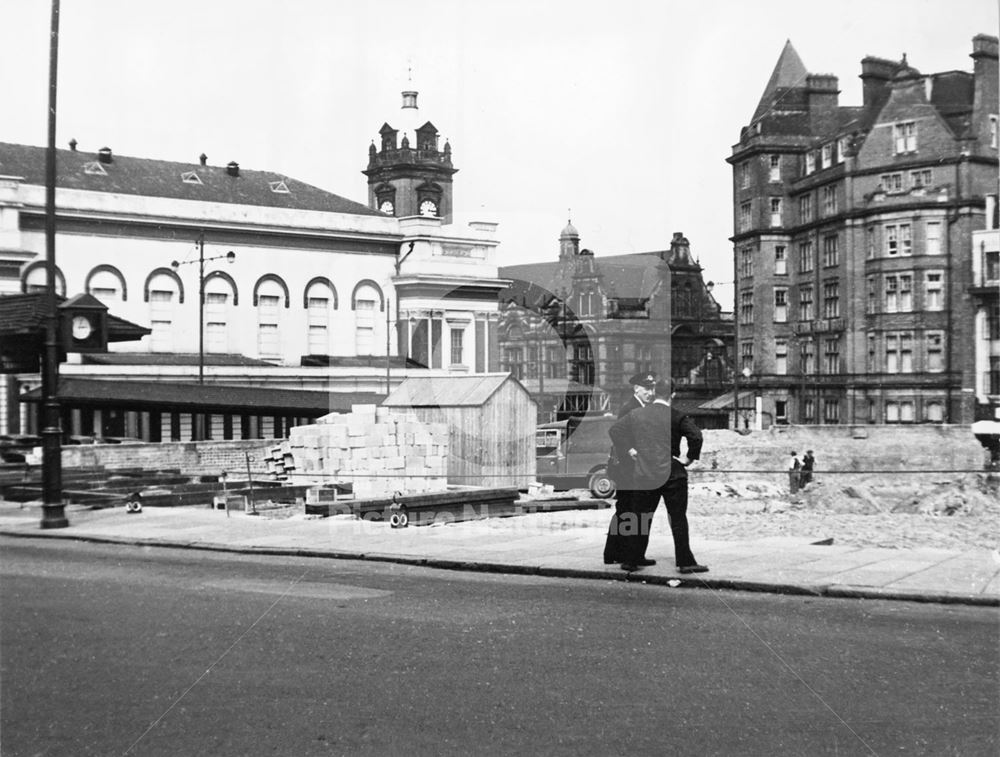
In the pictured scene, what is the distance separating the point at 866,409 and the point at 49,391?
72.5ft

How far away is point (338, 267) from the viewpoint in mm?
24281

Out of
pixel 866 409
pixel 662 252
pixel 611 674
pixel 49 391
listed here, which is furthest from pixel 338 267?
pixel 611 674

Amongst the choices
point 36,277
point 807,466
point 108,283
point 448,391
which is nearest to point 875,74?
point 448,391

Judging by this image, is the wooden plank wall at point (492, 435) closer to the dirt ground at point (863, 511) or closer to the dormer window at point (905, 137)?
the dirt ground at point (863, 511)

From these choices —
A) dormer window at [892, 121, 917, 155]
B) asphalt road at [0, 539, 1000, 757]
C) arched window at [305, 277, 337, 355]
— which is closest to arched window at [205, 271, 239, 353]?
arched window at [305, 277, 337, 355]

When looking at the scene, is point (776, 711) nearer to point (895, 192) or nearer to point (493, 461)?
point (493, 461)

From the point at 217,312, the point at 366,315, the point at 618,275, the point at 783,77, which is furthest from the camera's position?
the point at 366,315

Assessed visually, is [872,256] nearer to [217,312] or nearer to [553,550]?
[217,312]

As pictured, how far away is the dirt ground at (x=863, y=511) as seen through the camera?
15.2 m

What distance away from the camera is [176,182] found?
2806 cm

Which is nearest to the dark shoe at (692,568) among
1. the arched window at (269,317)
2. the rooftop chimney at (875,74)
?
the rooftop chimney at (875,74)

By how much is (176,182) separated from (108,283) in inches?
207

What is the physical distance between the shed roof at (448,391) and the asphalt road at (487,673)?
14.8 meters

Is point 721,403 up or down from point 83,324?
down
